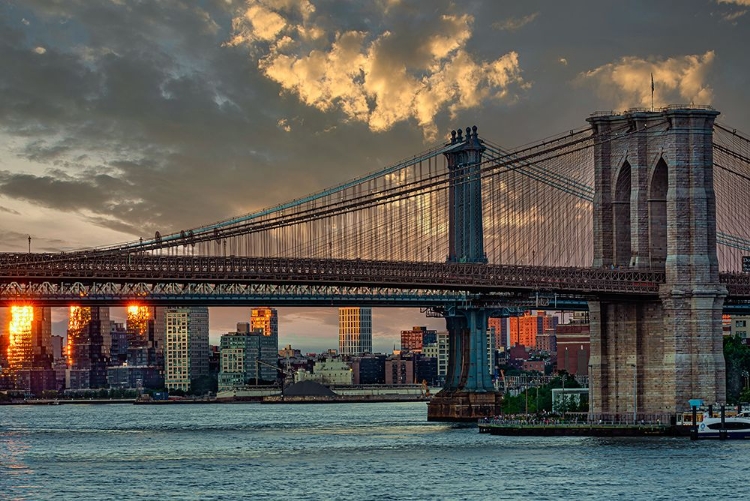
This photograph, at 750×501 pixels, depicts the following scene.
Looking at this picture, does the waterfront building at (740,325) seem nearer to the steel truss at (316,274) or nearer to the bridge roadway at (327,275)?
the bridge roadway at (327,275)

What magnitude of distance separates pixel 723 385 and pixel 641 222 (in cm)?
897

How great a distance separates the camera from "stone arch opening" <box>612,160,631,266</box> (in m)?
87.5

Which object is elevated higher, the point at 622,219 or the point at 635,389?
the point at 622,219

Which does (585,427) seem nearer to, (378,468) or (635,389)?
(635,389)

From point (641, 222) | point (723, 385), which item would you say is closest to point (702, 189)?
point (641, 222)

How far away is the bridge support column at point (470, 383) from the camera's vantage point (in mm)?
122875

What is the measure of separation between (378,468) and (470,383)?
54.6m

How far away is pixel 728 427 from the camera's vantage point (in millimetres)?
81375

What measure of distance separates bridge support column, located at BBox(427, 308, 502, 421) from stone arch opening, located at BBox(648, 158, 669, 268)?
37.2 meters

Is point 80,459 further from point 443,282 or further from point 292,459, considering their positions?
point 443,282

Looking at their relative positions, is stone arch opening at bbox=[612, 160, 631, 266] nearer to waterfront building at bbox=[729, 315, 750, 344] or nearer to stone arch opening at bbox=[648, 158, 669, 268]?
stone arch opening at bbox=[648, 158, 669, 268]

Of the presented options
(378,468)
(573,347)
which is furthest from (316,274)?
(573,347)

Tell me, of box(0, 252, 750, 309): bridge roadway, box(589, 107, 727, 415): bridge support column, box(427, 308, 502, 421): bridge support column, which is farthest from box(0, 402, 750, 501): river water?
box(427, 308, 502, 421): bridge support column

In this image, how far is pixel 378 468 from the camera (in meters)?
70.8
